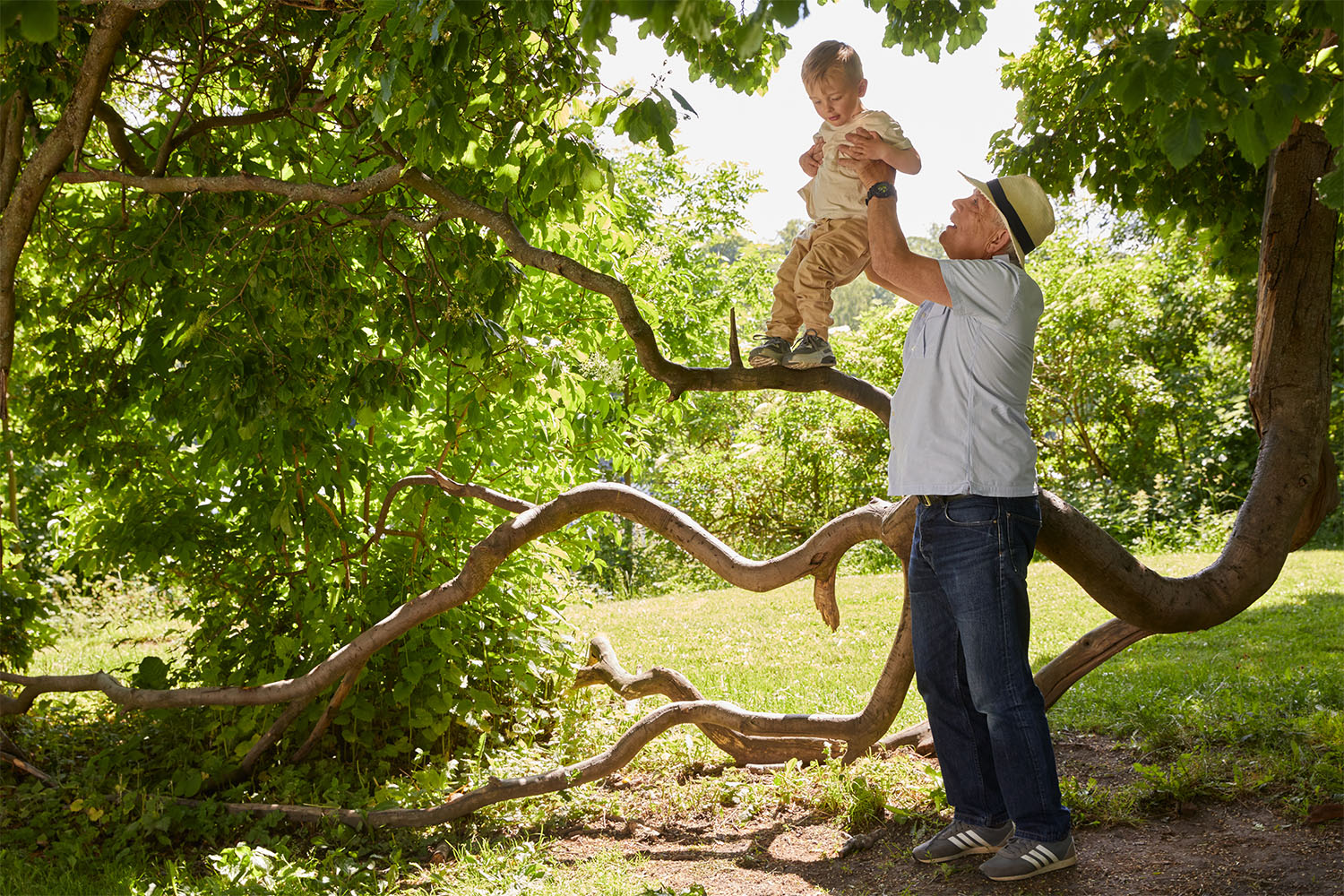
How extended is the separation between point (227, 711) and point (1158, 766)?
478 centimetres

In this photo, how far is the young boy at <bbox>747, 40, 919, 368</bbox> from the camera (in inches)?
128

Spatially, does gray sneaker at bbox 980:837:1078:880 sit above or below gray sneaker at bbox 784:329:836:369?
below

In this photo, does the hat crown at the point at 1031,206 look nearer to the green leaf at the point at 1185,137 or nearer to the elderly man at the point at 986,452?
the elderly man at the point at 986,452

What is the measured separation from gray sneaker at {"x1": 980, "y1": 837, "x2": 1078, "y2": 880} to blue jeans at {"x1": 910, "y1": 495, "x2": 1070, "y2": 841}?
0.10ft

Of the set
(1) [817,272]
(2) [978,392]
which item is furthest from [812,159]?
(2) [978,392]

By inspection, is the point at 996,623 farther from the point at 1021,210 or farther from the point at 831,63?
the point at 831,63

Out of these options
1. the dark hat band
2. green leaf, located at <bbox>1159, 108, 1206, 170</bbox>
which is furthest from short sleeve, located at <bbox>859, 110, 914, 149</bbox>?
green leaf, located at <bbox>1159, 108, 1206, 170</bbox>

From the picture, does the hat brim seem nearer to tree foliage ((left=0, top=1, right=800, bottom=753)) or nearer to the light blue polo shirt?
the light blue polo shirt

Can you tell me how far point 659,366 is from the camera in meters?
3.95

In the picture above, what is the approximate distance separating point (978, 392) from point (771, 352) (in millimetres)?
908

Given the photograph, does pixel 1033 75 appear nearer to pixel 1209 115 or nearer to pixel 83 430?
pixel 1209 115

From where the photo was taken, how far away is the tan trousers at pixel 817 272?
355 cm

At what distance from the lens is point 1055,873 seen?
3418 mm

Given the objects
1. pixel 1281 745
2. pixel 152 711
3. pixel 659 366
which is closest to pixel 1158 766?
pixel 1281 745
